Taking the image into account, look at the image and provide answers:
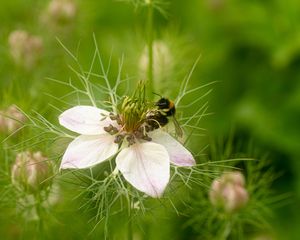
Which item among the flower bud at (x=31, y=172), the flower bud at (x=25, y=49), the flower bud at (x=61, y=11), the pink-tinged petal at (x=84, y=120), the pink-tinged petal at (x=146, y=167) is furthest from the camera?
the flower bud at (x=61, y=11)

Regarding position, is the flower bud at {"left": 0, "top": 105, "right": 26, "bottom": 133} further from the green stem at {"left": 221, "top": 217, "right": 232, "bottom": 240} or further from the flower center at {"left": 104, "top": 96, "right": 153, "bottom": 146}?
the green stem at {"left": 221, "top": 217, "right": 232, "bottom": 240}

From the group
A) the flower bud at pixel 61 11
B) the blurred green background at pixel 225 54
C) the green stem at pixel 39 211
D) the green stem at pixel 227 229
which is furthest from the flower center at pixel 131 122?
the flower bud at pixel 61 11

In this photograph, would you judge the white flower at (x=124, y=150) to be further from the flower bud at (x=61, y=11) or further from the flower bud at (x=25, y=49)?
the flower bud at (x=61, y=11)

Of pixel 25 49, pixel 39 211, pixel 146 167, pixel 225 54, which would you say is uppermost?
pixel 146 167

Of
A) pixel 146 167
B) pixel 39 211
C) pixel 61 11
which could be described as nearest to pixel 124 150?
pixel 146 167

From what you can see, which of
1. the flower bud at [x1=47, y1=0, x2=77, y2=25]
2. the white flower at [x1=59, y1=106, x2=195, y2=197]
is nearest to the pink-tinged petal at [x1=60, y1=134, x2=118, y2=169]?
the white flower at [x1=59, y1=106, x2=195, y2=197]

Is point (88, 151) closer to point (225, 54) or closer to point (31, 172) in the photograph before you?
point (31, 172)

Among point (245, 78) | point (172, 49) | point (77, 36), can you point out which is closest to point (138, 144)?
point (172, 49)
